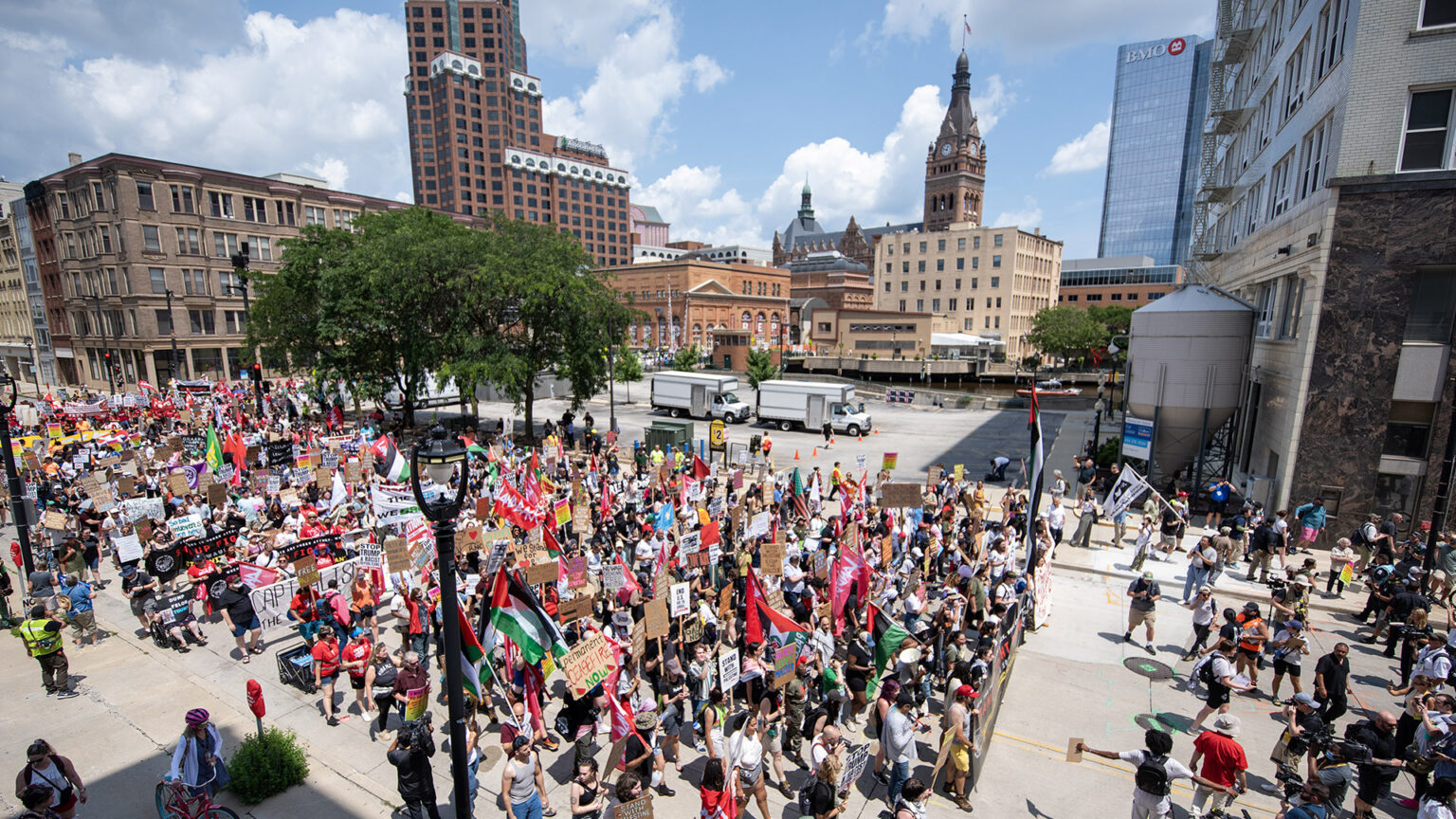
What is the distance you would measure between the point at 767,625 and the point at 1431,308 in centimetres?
1933

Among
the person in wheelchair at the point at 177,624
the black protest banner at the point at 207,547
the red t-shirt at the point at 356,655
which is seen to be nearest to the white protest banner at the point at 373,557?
the person in wheelchair at the point at 177,624

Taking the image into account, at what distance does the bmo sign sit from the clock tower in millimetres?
69638

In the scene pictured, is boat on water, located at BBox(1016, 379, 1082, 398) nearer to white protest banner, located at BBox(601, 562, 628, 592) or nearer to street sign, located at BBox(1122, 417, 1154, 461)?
street sign, located at BBox(1122, 417, 1154, 461)

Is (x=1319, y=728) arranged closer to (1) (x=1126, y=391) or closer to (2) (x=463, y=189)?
(1) (x=1126, y=391)

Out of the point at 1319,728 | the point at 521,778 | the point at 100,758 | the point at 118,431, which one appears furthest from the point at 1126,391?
the point at 118,431

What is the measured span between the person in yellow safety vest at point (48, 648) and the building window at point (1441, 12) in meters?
31.5

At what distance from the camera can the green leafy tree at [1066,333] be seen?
8956cm

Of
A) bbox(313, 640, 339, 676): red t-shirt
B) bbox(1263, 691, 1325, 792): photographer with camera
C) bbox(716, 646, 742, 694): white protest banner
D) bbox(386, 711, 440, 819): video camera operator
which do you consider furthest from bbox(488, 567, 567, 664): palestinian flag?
bbox(1263, 691, 1325, 792): photographer with camera

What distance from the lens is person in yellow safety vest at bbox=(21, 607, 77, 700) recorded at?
10.5 meters

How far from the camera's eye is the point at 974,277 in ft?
353

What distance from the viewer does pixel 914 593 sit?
12.7 m

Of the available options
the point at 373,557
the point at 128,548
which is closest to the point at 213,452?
the point at 128,548

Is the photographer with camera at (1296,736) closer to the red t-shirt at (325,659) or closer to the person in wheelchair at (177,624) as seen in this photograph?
the red t-shirt at (325,659)

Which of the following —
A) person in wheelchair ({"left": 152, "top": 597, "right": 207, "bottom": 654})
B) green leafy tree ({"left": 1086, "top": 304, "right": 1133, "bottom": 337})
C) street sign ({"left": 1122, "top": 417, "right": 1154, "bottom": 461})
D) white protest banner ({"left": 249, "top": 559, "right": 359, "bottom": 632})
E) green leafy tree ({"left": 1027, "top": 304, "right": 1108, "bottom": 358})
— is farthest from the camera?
green leafy tree ({"left": 1086, "top": 304, "right": 1133, "bottom": 337})
